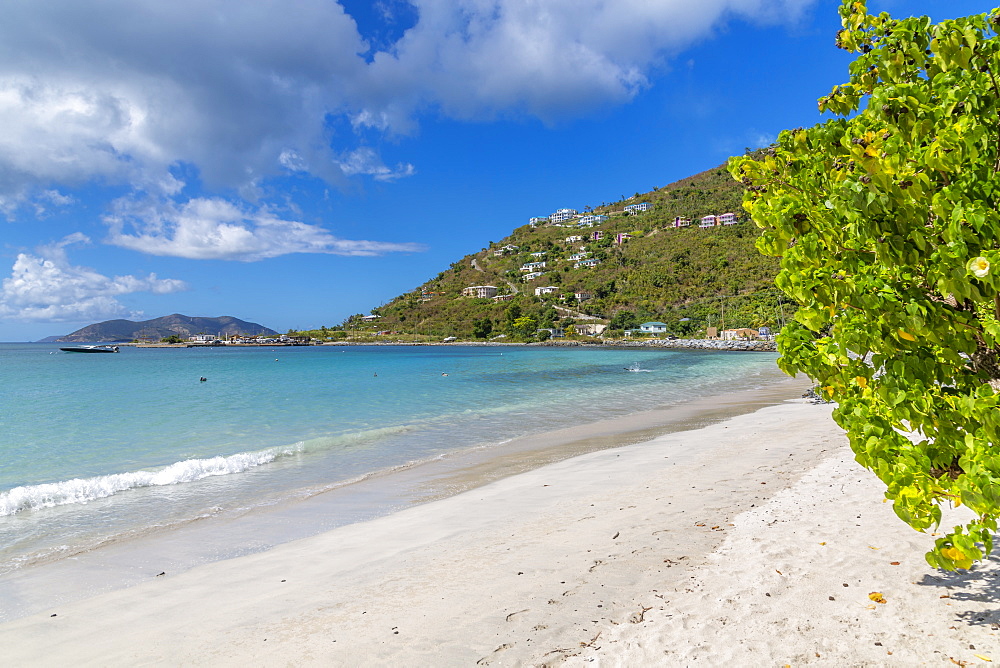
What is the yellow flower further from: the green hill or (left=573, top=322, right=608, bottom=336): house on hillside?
(left=573, top=322, right=608, bottom=336): house on hillside

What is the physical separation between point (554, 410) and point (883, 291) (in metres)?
22.6

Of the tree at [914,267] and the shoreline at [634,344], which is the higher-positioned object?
the tree at [914,267]

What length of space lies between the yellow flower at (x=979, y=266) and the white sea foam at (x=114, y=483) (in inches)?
567

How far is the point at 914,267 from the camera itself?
2.57 metres

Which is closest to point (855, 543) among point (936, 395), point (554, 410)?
point (936, 395)

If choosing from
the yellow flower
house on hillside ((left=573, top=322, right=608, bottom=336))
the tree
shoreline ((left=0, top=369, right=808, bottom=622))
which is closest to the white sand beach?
shoreline ((left=0, top=369, right=808, bottom=622))

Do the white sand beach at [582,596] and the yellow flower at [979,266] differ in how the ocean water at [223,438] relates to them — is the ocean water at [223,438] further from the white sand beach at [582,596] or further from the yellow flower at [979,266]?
the yellow flower at [979,266]

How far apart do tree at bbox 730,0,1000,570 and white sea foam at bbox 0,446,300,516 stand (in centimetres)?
1382

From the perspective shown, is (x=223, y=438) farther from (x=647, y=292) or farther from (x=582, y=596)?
(x=647, y=292)

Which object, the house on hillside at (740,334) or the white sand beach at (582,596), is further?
the house on hillside at (740,334)

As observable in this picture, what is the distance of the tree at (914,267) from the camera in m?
2.34

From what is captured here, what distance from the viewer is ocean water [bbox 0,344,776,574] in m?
10.3

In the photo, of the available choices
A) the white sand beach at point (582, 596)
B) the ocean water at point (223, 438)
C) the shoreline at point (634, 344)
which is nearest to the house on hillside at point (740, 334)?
the shoreline at point (634, 344)

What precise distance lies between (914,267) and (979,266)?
1.41 feet
